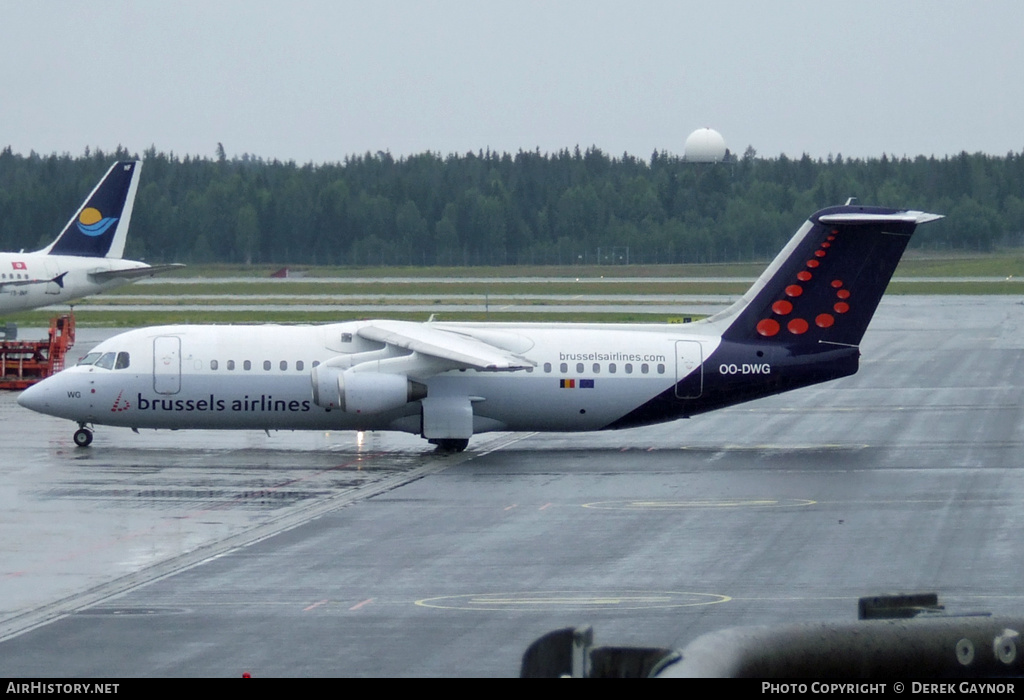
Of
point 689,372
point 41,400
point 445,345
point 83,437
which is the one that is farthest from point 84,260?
point 689,372

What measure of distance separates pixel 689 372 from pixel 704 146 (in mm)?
117374

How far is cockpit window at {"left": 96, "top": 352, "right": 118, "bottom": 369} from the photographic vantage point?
32750 mm

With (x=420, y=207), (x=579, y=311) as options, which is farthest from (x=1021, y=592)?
(x=420, y=207)

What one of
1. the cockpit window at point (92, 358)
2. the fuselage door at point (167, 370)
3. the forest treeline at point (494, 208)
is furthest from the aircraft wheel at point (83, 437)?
the forest treeline at point (494, 208)

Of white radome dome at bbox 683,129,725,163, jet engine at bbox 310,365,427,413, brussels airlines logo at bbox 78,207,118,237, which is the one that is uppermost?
white radome dome at bbox 683,129,725,163

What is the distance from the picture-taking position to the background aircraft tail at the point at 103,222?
5709 centimetres

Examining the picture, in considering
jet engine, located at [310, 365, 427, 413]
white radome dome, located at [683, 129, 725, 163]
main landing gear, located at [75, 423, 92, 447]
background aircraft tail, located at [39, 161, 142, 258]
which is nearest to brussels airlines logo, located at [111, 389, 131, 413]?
main landing gear, located at [75, 423, 92, 447]

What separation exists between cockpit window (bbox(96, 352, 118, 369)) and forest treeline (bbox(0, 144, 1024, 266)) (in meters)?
99.7

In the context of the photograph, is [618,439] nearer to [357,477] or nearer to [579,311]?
[357,477]

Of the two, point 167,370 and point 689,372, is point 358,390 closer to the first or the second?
point 167,370

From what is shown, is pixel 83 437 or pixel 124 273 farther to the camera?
pixel 124 273

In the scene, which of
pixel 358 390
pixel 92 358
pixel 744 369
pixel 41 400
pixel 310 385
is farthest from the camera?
pixel 92 358

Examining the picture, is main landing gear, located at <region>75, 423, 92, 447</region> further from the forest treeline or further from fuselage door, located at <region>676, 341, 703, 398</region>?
Result: the forest treeline

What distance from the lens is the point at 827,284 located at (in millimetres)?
32438
